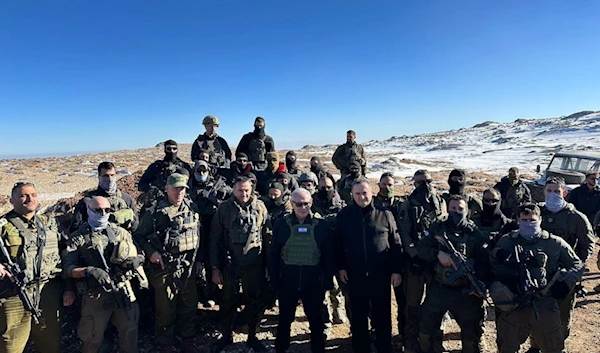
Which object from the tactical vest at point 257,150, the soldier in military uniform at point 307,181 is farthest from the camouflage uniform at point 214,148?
the soldier in military uniform at point 307,181

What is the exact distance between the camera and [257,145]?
8.00m

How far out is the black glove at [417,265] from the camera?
4531 millimetres

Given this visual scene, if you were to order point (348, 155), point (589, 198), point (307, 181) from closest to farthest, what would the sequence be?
point (307, 181)
point (589, 198)
point (348, 155)

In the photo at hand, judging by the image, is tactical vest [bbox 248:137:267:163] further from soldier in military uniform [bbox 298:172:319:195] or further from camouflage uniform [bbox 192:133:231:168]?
soldier in military uniform [bbox 298:172:319:195]

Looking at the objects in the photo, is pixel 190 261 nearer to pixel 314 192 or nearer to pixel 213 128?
pixel 314 192

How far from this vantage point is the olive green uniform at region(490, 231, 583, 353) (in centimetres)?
375

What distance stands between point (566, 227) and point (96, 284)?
237 inches

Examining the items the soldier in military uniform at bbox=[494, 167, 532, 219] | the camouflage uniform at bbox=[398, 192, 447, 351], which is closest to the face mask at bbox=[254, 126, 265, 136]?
the camouflage uniform at bbox=[398, 192, 447, 351]

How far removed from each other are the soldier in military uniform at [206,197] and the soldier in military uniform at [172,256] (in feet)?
2.88

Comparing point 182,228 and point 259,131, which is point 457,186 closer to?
point 182,228

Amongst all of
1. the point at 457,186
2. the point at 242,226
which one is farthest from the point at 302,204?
the point at 457,186

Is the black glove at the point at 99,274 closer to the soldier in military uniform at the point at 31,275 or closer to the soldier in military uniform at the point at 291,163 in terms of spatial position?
the soldier in military uniform at the point at 31,275

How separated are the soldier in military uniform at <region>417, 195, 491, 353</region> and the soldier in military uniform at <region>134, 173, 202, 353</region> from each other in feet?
9.73

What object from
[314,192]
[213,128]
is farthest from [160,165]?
[314,192]
